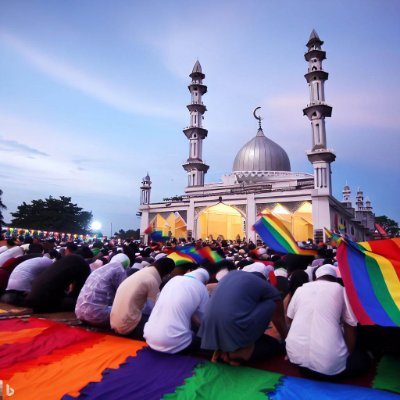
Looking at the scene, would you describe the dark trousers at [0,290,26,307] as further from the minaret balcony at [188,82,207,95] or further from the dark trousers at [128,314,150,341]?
the minaret balcony at [188,82,207,95]

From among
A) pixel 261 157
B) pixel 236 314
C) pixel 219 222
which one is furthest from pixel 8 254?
pixel 261 157

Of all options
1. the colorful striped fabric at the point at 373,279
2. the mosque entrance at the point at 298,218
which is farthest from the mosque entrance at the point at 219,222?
the colorful striped fabric at the point at 373,279

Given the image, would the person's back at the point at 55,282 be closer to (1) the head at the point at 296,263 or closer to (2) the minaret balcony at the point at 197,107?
(1) the head at the point at 296,263

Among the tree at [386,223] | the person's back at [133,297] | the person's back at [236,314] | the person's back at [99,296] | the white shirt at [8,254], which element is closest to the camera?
the person's back at [236,314]

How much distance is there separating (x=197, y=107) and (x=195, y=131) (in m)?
1.98

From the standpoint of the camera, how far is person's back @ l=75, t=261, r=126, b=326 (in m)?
4.00

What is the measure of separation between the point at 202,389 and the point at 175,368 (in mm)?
428

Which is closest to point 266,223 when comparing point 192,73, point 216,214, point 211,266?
point 211,266

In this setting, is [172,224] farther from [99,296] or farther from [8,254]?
[99,296]

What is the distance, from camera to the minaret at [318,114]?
765 inches

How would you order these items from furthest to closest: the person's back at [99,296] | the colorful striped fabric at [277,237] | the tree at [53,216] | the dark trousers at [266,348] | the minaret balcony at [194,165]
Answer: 1. the tree at [53,216]
2. the minaret balcony at [194,165]
3. the colorful striped fabric at [277,237]
4. the person's back at [99,296]
5. the dark trousers at [266,348]

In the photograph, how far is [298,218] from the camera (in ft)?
69.1

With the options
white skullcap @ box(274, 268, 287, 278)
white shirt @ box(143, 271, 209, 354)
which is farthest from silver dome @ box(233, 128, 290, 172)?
white shirt @ box(143, 271, 209, 354)

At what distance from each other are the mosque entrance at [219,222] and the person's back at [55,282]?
683 inches
